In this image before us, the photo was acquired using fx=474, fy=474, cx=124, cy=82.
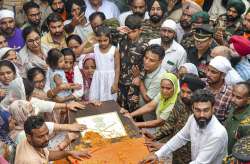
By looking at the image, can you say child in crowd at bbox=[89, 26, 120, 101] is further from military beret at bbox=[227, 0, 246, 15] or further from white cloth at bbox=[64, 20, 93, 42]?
military beret at bbox=[227, 0, 246, 15]

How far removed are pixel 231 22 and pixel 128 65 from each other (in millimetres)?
2063

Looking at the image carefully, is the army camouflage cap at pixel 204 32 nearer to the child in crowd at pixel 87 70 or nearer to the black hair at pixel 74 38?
the child in crowd at pixel 87 70

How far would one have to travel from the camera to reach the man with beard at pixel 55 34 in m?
7.93

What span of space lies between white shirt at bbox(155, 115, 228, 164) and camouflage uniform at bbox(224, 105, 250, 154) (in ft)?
0.92

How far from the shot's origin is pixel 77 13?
8.60 m

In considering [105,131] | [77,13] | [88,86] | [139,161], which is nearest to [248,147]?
[139,161]

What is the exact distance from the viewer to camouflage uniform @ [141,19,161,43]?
8.06 meters

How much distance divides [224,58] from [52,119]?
2.52m

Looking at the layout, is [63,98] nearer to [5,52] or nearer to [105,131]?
[5,52]

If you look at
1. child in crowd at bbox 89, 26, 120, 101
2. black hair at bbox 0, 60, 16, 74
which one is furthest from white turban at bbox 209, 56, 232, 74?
black hair at bbox 0, 60, 16, 74

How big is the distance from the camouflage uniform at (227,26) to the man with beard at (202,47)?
629 mm

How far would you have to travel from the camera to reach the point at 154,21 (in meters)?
8.22

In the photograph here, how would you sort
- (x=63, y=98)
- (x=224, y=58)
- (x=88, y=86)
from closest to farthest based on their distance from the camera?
(x=224, y=58) < (x=63, y=98) < (x=88, y=86)

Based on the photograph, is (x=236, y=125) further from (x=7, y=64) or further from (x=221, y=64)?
(x=7, y=64)
